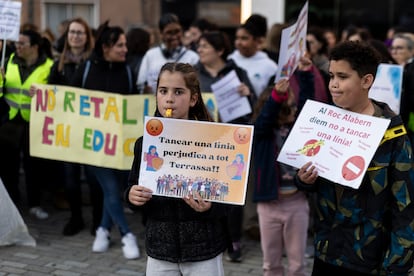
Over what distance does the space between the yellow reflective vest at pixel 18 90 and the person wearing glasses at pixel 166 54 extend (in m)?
1.01

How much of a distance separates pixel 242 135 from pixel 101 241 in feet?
9.83

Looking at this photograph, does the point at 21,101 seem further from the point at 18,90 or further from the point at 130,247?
the point at 130,247

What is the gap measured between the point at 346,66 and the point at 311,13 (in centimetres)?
1359

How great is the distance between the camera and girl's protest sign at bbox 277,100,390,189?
294 centimetres

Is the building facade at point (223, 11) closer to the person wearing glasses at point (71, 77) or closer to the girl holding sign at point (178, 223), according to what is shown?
the person wearing glasses at point (71, 77)

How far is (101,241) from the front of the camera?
223 inches

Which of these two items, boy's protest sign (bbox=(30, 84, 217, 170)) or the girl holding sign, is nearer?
the girl holding sign

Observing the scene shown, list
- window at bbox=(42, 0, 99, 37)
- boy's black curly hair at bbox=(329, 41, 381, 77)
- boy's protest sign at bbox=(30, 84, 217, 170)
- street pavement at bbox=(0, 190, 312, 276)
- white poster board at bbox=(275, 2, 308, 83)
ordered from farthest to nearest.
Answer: window at bbox=(42, 0, 99, 37)
boy's protest sign at bbox=(30, 84, 217, 170)
street pavement at bbox=(0, 190, 312, 276)
white poster board at bbox=(275, 2, 308, 83)
boy's black curly hair at bbox=(329, 41, 381, 77)

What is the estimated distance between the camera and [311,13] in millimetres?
16156

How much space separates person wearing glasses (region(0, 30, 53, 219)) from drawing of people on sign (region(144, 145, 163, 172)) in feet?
10.9

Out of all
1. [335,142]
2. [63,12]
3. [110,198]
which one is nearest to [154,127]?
[335,142]

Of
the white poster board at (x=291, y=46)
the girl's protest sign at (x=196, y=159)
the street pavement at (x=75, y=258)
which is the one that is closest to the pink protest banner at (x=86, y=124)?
the street pavement at (x=75, y=258)

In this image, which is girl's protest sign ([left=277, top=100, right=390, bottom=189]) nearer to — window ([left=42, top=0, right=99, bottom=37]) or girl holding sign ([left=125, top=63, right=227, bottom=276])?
girl holding sign ([left=125, top=63, right=227, bottom=276])

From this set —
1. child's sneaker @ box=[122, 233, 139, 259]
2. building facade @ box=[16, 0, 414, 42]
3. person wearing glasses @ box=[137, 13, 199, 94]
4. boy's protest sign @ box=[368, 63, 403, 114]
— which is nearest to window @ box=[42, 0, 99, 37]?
building facade @ box=[16, 0, 414, 42]
